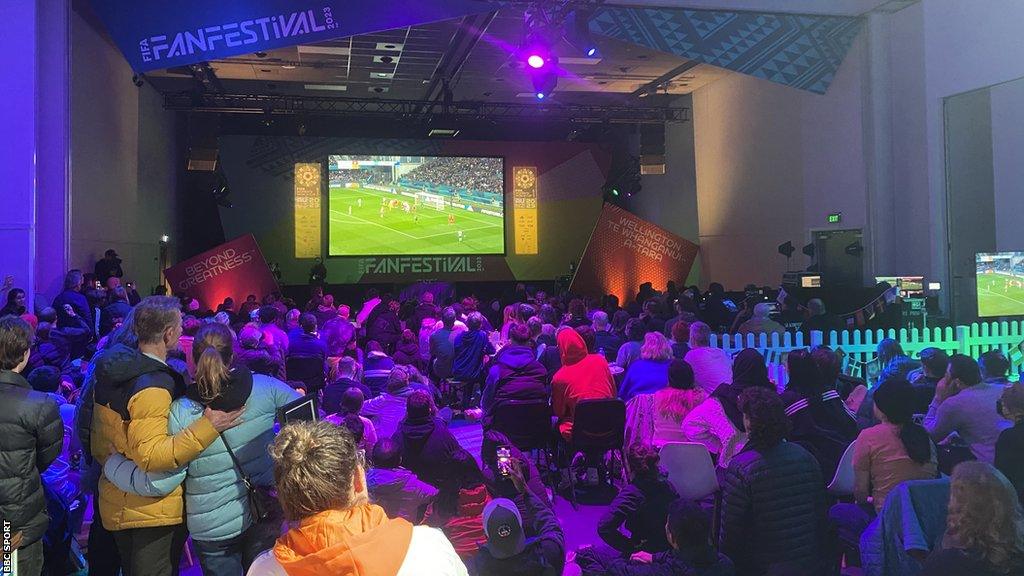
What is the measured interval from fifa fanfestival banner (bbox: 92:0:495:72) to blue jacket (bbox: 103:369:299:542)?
17.0 ft

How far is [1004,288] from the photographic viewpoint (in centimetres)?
784

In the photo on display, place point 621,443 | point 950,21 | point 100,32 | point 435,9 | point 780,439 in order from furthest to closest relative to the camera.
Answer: point 100,32 < point 950,21 < point 435,9 < point 621,443 < point 780,439

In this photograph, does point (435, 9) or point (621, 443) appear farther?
point (435, 9)

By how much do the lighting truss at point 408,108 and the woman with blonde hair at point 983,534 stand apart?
508 inches

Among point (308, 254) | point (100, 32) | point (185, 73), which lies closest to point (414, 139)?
point (308, 254)

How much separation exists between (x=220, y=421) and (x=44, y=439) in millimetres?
798

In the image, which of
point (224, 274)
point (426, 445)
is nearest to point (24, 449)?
point (426, 445)

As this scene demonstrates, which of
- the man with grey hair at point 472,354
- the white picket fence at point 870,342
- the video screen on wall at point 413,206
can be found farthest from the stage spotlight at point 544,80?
the video screen on wall at point 413,206

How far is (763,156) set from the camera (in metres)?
13.0

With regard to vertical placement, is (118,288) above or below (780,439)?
above

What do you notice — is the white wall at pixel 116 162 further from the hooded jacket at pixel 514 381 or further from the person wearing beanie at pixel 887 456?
the person wearing beanie at pixel 887 456

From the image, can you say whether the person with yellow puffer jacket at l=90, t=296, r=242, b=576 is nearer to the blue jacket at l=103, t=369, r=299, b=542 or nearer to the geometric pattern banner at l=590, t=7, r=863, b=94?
the blue jacket at l=103, t=369, r=299, b=542

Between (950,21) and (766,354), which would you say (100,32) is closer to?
(766,354)

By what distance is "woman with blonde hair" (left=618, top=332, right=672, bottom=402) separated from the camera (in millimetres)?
5141
